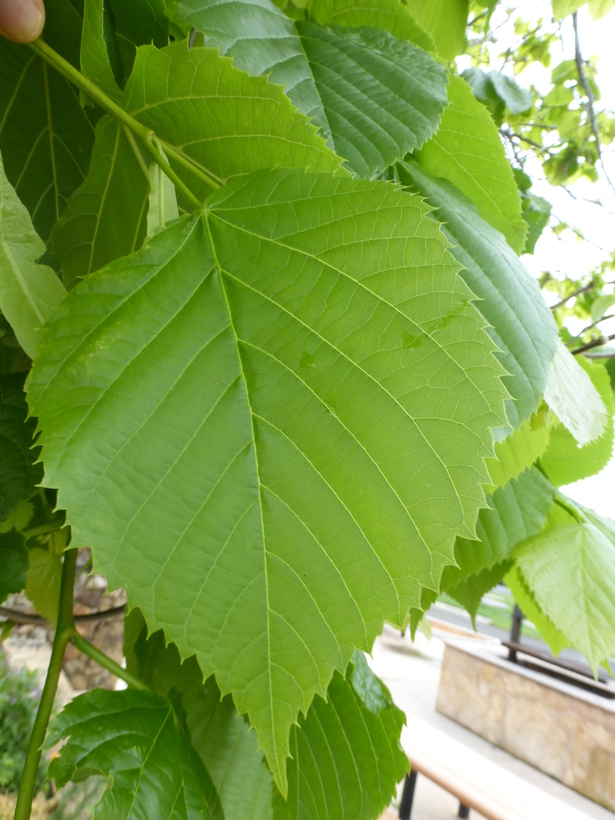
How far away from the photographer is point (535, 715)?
172 inches

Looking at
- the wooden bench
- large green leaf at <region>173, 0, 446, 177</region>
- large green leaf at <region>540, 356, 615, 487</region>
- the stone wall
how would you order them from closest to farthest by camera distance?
large green leaf at <region>173, 0, 446, 177</region>, large green leaf at <region>540, 356, 615, 487</region>, the wooden bench, the stone wall

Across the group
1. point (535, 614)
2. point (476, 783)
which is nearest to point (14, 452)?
point (535, 614)

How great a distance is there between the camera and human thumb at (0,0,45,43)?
0.26 metres

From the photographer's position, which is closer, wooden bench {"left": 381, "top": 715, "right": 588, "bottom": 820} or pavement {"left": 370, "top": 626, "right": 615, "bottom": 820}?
wooden bench {"left": 381, "top": 715, "right": 588, "bottom": 820}

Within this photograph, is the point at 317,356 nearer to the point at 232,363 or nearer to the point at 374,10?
the point at 232,363

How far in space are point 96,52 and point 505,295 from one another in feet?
0.88

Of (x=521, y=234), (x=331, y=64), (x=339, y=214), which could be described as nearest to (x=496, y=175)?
(x=521, y=234)

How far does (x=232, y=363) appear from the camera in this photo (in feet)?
0.83

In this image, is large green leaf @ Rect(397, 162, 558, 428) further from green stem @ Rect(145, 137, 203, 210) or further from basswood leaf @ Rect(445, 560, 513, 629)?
basswood leaf @ Rect(445, 560, 513, 629)

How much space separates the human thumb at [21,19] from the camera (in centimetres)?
26

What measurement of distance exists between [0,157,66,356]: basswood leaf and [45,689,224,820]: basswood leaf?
0.20 m

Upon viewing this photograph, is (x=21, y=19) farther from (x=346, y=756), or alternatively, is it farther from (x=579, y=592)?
(x=579, y=592)

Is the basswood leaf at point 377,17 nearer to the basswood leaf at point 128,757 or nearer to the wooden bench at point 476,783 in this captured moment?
the basswood leaf at point 128,757

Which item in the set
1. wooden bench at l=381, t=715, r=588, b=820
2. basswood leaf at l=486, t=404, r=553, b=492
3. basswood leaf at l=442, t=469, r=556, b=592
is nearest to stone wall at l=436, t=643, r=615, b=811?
wooden bench at l=381, t=715, r=588, b=820
